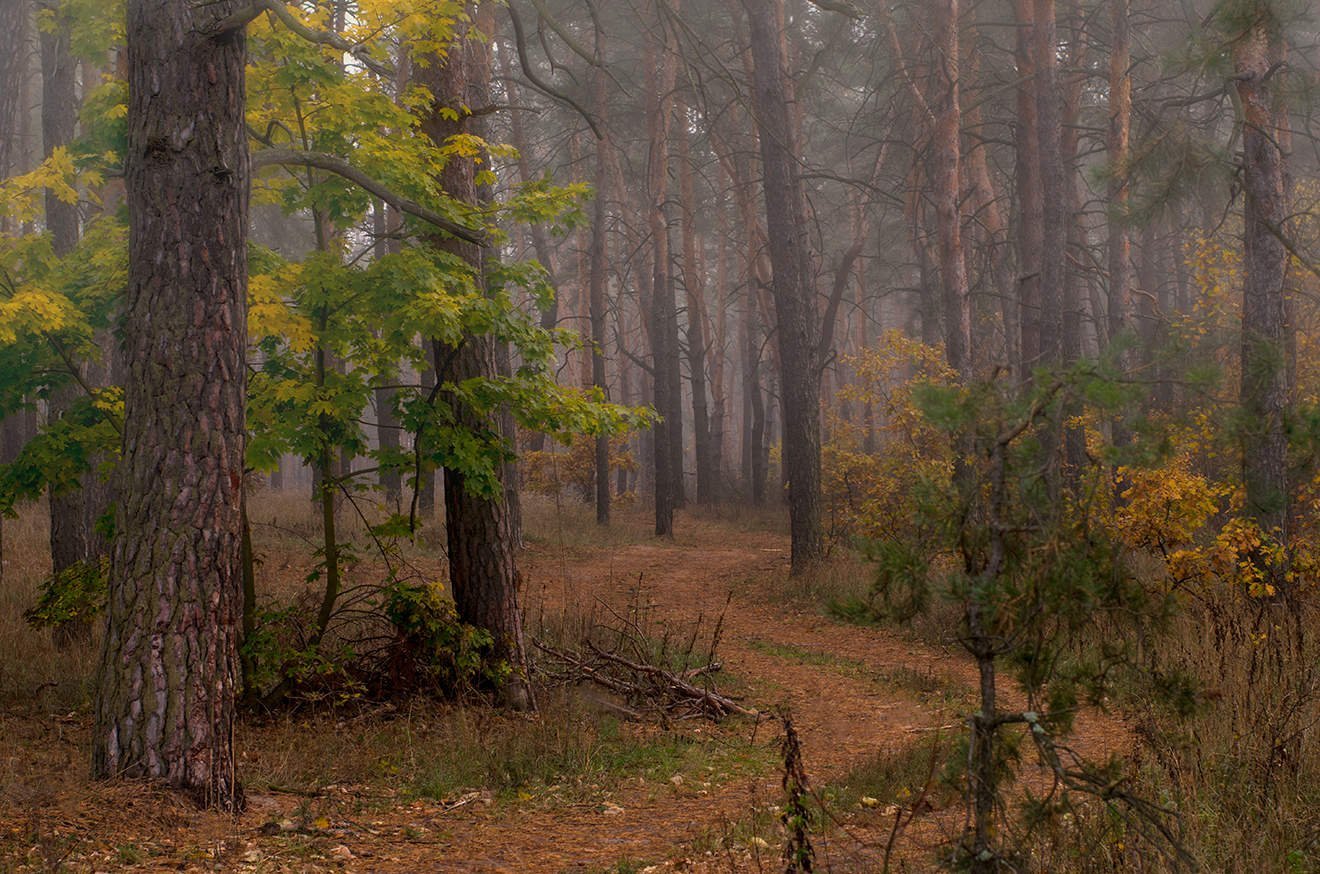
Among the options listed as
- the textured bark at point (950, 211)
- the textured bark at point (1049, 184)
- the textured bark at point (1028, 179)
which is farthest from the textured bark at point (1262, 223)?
the textured bark at point (1028, 179)

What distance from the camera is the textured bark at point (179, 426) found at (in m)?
5.36

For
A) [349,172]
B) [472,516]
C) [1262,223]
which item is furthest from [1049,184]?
[349,172]

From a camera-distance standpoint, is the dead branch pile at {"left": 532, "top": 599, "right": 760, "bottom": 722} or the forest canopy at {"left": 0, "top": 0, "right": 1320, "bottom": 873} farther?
the dead branch pile at {"left": 532, "top": 599, "right": 760, "bottom": 722}

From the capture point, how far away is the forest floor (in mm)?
4816

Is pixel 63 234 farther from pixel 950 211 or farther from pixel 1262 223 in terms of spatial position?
pixel 1262 223

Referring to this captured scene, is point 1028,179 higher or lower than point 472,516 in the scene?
higher

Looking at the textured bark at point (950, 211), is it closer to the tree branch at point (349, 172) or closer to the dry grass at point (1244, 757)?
the dry grass at point (1244, 757)

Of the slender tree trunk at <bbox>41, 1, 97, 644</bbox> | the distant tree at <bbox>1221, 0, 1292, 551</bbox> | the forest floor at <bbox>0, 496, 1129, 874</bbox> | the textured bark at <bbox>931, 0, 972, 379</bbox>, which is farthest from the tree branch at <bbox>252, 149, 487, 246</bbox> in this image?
the textured bark at <bbox>931, 0, 972, 379</bbox>

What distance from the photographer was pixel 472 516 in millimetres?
8211

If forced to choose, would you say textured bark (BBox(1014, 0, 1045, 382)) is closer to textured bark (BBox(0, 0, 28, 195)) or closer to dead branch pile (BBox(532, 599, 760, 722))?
dead branch pile (BBox(532, 599, 760, 722))

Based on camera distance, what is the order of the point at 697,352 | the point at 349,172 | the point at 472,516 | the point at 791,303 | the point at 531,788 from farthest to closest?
the point at 697,352
the point at 791,303
the point at 472,516
the point at 349,172
the point at 531,788

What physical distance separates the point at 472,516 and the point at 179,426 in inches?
119

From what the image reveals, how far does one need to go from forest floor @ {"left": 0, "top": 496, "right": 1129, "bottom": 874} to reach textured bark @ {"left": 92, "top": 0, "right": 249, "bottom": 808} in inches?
14.2

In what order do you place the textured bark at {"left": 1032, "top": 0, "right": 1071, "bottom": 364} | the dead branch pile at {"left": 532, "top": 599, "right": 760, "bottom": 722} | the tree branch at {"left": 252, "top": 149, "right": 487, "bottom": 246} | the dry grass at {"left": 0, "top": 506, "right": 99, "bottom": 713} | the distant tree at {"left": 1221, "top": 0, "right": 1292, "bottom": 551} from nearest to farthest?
the tree branch at {"left": 252, "top": 149, "right": 487, "bottom": 246}, the dry grass at {"left": 0, "top": 506, "right": 99, "bottom": 713}, the dead branch pile at {"left": 532, "top": 599, "right": 760, "bottom": 722}, the distant tree at {"left": 1221, "top": 0, "right": 1292, "bottom": 551}, the textured bark at {"left": 1032, "top": 0, "right": 1071, "bottom": 364}
